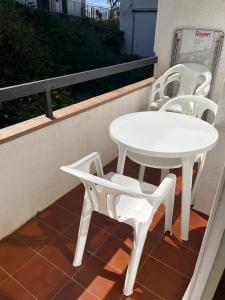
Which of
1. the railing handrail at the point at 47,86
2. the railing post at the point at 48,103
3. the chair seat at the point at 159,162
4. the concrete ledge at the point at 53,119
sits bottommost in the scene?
the chair seat at the point at 159,162

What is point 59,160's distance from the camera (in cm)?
208

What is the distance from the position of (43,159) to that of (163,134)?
0.94 metres

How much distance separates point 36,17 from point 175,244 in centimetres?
845

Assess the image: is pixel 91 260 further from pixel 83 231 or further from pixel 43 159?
pixel 43 159

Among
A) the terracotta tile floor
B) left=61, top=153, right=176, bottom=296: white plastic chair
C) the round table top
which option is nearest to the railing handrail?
the round table top

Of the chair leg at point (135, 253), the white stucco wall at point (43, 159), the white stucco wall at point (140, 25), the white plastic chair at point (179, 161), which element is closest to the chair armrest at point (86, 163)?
the white plastic chair at point (179, 161)

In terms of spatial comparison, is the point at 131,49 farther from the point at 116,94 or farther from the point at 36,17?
the point at 116,94

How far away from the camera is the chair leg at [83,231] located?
56.8 inches

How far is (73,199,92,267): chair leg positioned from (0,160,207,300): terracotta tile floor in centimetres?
6

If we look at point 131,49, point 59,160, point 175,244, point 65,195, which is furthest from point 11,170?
point 131,49

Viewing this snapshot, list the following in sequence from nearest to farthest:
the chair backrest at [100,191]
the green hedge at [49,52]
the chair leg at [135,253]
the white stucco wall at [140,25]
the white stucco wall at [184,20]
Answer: the chair backrest at [100,191] < the chair leg at [135,253] < the white stucco wall at [184,20] < the green hedge at [49,52] < the white stucco wall at [140,25]

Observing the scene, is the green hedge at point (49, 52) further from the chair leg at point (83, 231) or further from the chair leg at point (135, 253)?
the chair leg at point (135, 253)

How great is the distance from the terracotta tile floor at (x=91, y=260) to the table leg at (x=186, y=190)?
0.09 m

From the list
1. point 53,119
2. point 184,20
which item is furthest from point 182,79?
point 53,119
